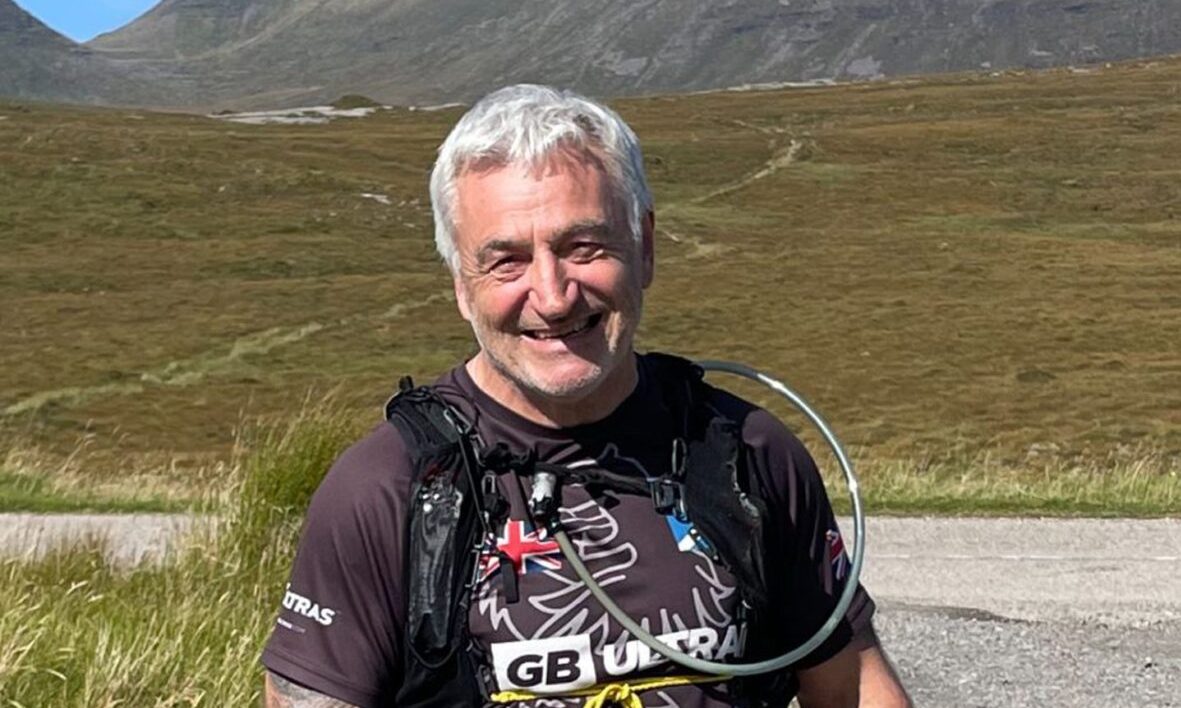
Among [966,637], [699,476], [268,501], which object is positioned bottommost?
[966,637]

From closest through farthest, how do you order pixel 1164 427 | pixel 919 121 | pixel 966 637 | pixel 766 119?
1. pixel 966 637
2. pixel 1164 427
3. pixel 919 121
4. pixel 766 119

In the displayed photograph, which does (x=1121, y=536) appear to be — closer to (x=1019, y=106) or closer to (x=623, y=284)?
(x=623, y=284)

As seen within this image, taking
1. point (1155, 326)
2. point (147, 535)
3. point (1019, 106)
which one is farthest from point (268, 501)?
point (1019, 106)

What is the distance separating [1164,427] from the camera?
94.3 ft

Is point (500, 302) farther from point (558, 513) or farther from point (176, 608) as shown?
point (176, 608)

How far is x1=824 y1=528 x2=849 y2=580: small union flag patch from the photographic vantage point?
2.70 m

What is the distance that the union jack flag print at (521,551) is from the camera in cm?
248

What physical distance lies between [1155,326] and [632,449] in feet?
132

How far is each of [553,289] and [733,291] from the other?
149ft

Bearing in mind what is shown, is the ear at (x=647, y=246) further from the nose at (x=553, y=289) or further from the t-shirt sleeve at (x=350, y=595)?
the t-shirt sleeve at (x=350, y=595)

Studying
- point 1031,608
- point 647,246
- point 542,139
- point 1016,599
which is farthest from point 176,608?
point 1016,599

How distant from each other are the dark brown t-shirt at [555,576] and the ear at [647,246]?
226mm

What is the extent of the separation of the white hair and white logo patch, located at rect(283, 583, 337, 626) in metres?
→ 0.70

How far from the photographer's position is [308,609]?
2441 mm
